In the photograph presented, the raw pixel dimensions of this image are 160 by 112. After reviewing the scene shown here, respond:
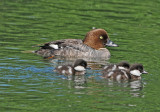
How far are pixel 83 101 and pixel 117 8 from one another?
11023 millimetres

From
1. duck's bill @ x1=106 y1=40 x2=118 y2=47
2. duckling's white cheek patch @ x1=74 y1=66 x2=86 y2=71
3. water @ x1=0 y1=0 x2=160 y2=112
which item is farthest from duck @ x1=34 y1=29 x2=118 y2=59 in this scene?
duckling's white cheek patch @ x1=74 y1=66 x2=86 y2=71

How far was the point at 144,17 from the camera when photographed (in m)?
18.8

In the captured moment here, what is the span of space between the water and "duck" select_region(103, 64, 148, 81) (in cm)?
20

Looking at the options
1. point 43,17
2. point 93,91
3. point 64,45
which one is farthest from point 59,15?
point 93,91

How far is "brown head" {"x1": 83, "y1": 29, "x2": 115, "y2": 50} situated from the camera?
14258 millimetres

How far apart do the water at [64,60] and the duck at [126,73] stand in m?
0.20

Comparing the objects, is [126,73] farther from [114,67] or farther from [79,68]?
[79,68]

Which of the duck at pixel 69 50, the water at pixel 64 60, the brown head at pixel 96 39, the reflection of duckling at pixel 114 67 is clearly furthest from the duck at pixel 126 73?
the brown head at pixel 96 39

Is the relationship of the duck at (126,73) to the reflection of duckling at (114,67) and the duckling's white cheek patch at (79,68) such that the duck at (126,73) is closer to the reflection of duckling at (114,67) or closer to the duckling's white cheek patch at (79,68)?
the reflection of duckling at (114,67)

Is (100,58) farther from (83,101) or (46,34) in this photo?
(83,101)

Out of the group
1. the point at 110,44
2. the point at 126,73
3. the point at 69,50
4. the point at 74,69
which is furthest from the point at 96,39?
the point at 126,73

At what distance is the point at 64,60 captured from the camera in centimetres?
1333

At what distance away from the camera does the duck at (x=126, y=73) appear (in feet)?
35.8

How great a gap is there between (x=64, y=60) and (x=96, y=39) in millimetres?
1487
